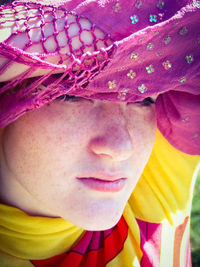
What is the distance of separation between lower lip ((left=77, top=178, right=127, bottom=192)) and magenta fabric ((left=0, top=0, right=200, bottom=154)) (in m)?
0.26

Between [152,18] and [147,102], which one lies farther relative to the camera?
[147,102]

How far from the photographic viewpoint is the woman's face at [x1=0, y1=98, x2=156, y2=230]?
890 millimetres

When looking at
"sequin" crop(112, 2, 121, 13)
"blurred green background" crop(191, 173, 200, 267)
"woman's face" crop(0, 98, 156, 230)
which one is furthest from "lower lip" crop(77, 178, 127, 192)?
"blurred green background" crop(191, 173, 200, 267)

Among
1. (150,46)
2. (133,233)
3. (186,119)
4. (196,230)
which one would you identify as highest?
(150,46)

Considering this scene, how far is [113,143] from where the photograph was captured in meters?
0.89

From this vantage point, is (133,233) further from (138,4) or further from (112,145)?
(138,4)

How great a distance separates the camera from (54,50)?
713mm

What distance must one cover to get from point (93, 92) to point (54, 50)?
0.51 ft

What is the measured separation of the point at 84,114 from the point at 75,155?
0.41ft

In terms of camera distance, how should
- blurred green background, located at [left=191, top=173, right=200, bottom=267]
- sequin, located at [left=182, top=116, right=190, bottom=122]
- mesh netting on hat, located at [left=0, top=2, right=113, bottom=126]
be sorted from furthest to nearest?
blurred green background, located at [left=191, top=173, right=200, bottom=267], sequin, located at [left=182, top=116, right=190, bottom=122], mesh netting on hat, located at [left=0, top=2, right=113, bottom=126]

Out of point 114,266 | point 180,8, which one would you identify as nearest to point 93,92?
point 180,8

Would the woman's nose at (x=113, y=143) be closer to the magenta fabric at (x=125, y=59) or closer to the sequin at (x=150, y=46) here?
the magenta fabric at (x=125, y=59)

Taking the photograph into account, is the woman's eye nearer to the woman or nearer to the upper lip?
the woman

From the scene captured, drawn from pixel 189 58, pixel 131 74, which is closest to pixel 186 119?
pixel 189 58
